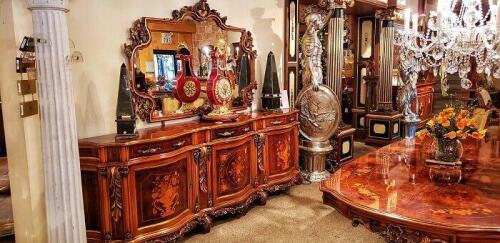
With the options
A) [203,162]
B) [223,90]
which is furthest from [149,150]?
[223,90]

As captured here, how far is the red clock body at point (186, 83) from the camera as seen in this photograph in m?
3.38

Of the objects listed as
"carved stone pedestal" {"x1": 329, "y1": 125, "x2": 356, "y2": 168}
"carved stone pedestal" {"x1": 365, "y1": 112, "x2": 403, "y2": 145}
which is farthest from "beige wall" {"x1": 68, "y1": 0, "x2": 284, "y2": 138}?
"carved stone pedestal" {"x1": 365, "y1": 112, "x2": 403, "y2": 145}

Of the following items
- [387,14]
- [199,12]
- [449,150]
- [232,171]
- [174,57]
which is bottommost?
[232,171]

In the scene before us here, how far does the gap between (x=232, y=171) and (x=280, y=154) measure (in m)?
0.76

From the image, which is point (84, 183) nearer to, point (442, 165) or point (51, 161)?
point (51, 161)

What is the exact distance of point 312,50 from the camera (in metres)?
4.52

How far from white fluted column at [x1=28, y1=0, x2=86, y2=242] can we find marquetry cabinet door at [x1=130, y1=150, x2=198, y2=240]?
0.48m

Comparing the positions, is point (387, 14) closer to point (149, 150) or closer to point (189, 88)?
point (189, 88)

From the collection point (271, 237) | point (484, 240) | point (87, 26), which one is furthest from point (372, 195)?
point (87, 26)

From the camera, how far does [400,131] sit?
22.1ft

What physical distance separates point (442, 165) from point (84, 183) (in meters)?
2.40

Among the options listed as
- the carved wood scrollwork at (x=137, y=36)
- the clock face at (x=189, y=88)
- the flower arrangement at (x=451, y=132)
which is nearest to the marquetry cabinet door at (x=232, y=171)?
the clock face at (x=189, y=88)

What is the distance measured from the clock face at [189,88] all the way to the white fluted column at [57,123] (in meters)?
1.25

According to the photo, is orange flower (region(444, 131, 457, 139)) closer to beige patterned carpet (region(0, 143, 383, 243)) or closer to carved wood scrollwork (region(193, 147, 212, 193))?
beige patterned carpet (region(0, 143, 383, 243))
